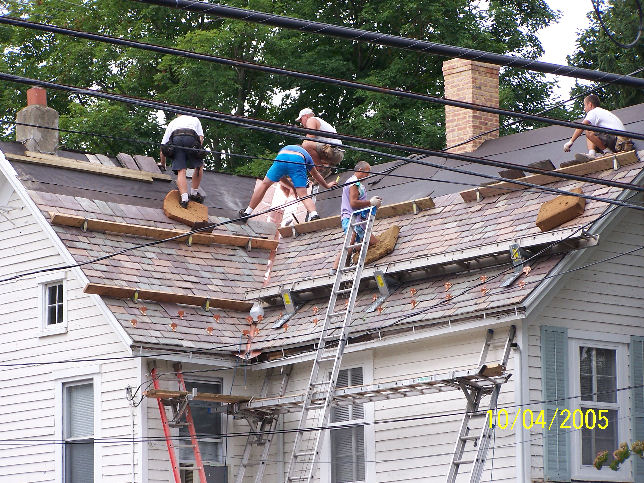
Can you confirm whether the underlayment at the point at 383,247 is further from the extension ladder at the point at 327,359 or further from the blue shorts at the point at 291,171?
the blue shorts at the point at 291,171

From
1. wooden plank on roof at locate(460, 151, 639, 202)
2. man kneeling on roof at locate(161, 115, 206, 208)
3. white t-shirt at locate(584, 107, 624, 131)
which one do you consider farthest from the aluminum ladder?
white t-shirt at locate(584, 107, 624, 131)

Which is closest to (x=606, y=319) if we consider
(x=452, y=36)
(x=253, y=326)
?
(x=253, y=326)

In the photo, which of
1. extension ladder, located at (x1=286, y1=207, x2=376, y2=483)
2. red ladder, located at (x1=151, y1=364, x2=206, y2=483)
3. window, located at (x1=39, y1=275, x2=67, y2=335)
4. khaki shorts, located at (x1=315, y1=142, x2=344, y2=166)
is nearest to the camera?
extension ladder, located at (x1=286, y1=207, x2=376, y2=483)

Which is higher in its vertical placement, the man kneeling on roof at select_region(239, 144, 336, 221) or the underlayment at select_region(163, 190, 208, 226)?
the man kneeling on roof at select_region(239, 144, 336, 221)

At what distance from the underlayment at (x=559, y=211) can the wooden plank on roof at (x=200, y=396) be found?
4840 millimetres

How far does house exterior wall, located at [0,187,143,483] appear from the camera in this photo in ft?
61.9

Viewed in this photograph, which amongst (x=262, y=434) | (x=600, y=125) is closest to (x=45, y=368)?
(x=262, y=434)

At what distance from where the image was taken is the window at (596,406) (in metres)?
17.1

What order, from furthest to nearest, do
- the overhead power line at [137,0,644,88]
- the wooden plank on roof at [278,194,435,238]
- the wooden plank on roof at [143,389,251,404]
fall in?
the wooden plank on roof at [278,194,435,238] < the wooden plank on roof at [143,389,251,404] < the overhead power line at [137,0,644,88]

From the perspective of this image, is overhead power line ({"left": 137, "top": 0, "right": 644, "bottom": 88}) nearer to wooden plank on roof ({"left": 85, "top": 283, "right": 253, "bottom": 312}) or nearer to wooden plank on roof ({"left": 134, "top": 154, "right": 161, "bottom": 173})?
wooden plank on roof ({"left": 85, "top": 283, "right": 253, "bottom": 312})

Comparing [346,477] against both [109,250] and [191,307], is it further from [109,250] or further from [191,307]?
[109,250]

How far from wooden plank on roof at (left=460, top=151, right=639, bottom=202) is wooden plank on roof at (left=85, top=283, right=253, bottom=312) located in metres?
3.77

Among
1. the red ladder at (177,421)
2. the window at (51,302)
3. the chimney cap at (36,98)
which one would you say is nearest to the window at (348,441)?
the red ladder at (177,421)

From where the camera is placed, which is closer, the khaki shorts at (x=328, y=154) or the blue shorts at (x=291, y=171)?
the blue shorts at (x=291, y=171)
